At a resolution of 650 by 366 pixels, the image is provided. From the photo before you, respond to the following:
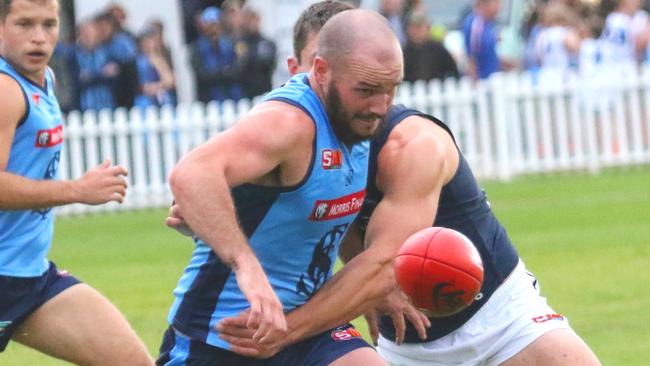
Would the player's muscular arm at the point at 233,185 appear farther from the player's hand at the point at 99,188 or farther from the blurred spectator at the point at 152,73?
the blurred spectator at the point at 152,73

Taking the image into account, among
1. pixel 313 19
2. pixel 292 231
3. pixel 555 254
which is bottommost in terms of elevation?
pixel 555 254

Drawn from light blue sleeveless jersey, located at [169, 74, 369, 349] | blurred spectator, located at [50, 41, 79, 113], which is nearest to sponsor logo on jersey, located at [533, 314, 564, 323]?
light blue sleeveless jersey, located at [169, 74, 369, 349]

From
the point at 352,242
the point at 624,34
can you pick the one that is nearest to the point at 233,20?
the point at 624,34

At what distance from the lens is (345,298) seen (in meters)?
5.91

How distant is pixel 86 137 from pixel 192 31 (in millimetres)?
6111

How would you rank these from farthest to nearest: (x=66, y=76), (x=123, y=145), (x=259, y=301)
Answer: (x=66, y=76) → (x=123, y=145) → (x=259, y=301)

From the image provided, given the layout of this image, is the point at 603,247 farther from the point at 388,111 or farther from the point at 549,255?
the point at 388,111

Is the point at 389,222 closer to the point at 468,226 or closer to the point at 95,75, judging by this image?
the point at 468,226

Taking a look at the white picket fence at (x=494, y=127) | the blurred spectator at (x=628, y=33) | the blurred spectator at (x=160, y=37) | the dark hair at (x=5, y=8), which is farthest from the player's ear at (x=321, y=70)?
the blurred spectator at (x=628, y=33)

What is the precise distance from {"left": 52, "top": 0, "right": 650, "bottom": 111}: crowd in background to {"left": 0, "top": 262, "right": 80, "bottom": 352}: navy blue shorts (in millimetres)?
14852

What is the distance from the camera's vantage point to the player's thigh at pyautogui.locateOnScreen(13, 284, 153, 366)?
7.03m

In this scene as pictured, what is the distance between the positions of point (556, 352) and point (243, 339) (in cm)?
137

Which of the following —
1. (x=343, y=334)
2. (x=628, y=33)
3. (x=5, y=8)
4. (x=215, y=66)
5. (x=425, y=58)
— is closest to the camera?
(x=343, y=334)

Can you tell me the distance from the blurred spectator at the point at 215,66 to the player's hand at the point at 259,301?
1711cm
